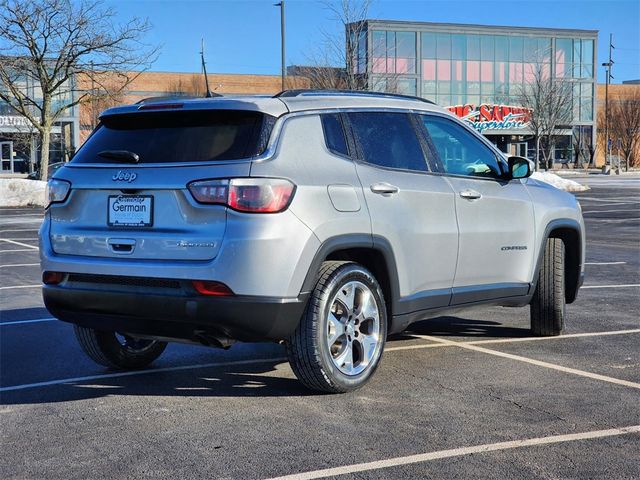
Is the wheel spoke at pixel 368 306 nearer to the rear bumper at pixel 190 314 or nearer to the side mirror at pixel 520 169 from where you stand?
the rear bumper at pixel 190 314

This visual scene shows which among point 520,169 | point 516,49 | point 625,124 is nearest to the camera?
point 520,169

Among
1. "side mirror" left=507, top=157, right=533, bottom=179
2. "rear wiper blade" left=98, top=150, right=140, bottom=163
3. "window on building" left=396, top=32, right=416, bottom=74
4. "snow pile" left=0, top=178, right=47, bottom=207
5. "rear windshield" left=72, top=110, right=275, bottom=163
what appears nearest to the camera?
"rear windshield" left=72, top=110, right=275, bottom=163

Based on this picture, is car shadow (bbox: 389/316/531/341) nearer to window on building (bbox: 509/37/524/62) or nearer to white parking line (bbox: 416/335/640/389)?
white parking line (bbox: 416/335/640/389)

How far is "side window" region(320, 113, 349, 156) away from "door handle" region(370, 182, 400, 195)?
0.27m

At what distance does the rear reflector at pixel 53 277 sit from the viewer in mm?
5233

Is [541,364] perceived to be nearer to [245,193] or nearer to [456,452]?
[456,452]

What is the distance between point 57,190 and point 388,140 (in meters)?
2.16

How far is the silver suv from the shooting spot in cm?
471

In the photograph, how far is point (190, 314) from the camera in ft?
15.6

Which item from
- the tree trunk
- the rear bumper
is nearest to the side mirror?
the rear bumper

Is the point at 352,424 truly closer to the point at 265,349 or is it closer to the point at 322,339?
the point at 322,339

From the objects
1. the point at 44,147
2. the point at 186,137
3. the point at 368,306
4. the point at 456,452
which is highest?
the point at 44,147

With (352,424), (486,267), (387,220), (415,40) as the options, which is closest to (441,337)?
(486,267)

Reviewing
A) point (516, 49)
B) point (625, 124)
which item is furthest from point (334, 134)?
point (625, 124)
